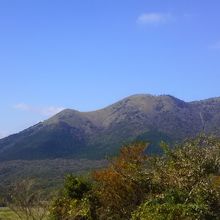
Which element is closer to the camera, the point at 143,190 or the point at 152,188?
the point at 152,188

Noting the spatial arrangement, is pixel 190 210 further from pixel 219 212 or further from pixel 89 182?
pixel 89 182

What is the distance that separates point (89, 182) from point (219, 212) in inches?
630

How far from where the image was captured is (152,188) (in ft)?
124

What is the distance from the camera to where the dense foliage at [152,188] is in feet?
107

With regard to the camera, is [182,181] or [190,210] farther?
[182,181]

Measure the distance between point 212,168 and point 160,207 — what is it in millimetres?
5835

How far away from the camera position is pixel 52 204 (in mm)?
44750

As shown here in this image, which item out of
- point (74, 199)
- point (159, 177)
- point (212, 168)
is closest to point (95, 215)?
point (74, 199)

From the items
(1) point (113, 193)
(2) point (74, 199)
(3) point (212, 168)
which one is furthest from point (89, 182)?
(3) point (212, 168)

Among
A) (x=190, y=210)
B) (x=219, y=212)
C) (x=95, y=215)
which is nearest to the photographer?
(x=190, y=210)

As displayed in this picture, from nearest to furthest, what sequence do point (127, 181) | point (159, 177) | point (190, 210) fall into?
point (190, 210), point (159, 177), point (127, 181)

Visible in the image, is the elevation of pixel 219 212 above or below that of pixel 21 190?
below

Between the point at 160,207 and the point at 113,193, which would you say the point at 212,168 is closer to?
the point at 160,207

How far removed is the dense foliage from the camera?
107 feet
